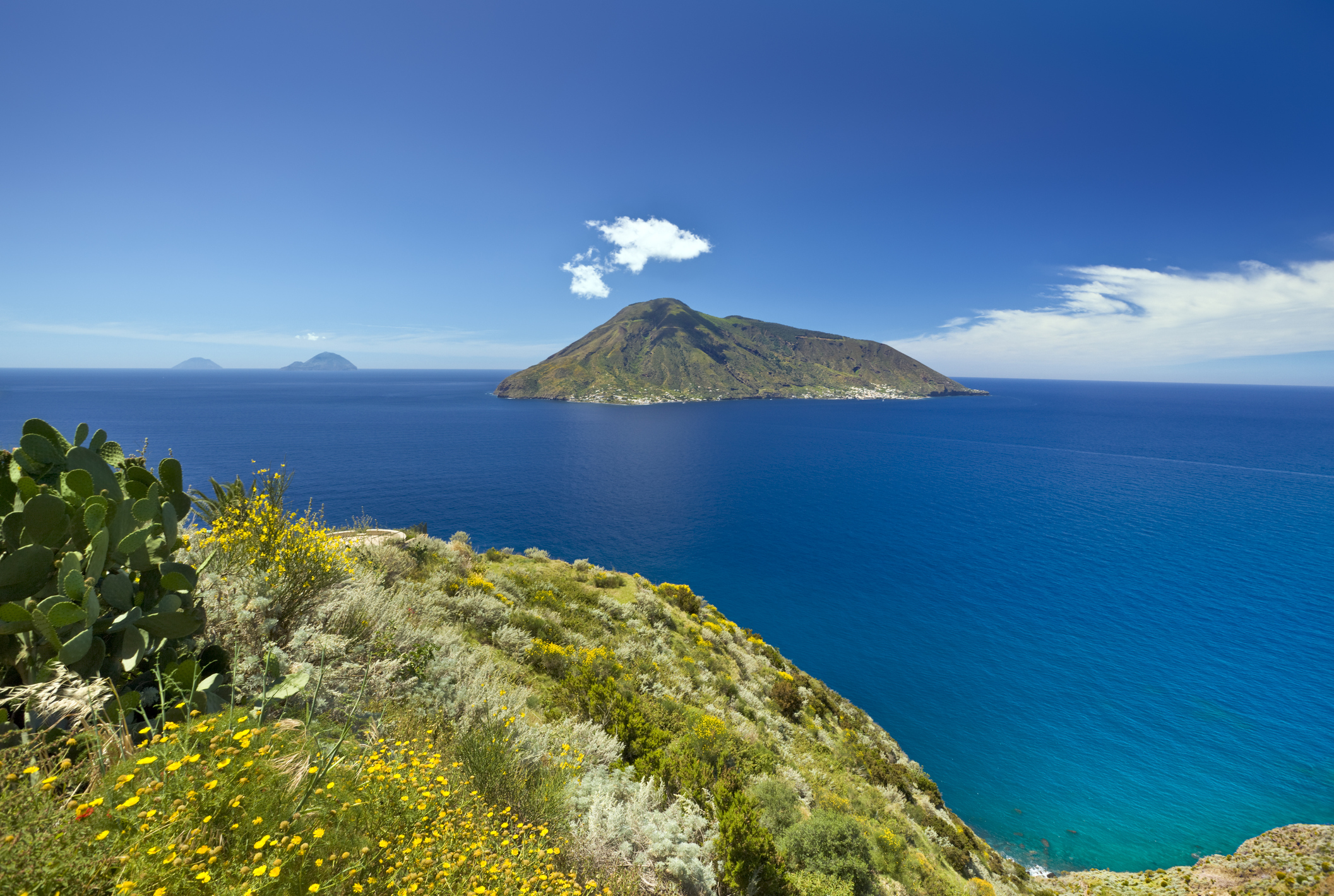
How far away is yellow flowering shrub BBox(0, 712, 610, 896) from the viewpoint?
2986 millimetres

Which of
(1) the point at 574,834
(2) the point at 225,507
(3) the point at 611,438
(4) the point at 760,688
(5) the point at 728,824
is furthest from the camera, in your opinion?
(3) the point at 611,438

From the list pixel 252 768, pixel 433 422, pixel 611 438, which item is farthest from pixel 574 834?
pixel 433 422

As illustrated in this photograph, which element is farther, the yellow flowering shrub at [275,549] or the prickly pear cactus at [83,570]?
the yellow flowering shrub at [275,549]

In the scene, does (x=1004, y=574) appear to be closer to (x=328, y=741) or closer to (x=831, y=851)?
(x=831, y=851)

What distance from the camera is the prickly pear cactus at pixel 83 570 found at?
431 centimetres

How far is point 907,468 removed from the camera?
94.4m

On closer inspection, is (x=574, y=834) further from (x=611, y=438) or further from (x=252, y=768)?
(x=611, y=438)

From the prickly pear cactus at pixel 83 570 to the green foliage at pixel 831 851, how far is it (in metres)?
10.1

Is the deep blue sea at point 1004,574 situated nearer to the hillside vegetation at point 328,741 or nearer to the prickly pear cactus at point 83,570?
the hillside vegetation at point 328,741

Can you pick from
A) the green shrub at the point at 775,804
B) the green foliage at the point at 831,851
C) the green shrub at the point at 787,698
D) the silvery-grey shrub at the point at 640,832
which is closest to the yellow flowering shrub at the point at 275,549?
the silvery-grey shrub at the point at 640,832

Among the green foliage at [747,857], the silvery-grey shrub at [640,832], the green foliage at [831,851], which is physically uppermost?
the silvery-grey shrub at [640,832]

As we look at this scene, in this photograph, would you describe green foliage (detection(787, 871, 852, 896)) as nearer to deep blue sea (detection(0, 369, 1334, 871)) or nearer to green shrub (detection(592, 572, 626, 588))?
green shrub (detection(592, 572, 626, 588))

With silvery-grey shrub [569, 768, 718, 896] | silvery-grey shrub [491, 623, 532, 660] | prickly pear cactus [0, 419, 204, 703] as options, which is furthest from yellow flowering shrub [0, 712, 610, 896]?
silvery-grey shrub [491, 623, 532, 660]

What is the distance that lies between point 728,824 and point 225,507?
10357 millimetres
